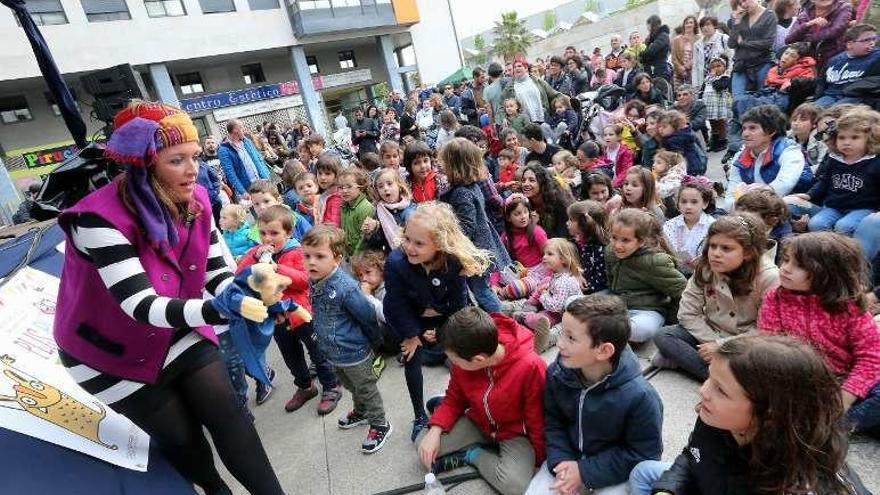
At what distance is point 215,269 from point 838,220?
155 inches

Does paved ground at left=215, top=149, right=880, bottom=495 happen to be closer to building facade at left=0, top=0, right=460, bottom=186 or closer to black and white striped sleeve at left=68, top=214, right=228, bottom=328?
black and white striped sleeve at left=68, top=214, right=228, bottom=328

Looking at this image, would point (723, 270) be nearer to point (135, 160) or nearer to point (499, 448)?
point (499, 448)

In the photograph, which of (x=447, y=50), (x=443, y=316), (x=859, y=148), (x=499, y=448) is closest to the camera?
(x=499, y=448)

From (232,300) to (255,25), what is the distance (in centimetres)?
2249

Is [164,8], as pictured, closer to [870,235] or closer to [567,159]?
[567,159]

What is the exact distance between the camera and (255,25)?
20.1 meters

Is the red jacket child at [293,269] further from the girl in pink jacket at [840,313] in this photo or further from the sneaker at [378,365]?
the girl in pink jacket at [840,313]

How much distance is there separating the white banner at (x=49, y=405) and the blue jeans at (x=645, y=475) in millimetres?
2020

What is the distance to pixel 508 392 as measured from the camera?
2035 mm

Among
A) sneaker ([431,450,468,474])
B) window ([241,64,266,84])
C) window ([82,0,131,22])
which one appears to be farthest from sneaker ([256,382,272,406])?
window ([241,64,266,84])

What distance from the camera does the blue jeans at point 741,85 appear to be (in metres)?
5.47

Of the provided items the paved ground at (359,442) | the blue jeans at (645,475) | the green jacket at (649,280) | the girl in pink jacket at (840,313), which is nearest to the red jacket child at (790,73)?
the green jacket at (649,280)

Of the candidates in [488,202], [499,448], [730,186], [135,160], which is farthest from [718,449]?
[730,186]

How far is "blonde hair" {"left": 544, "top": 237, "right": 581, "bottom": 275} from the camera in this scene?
326 centimetres
